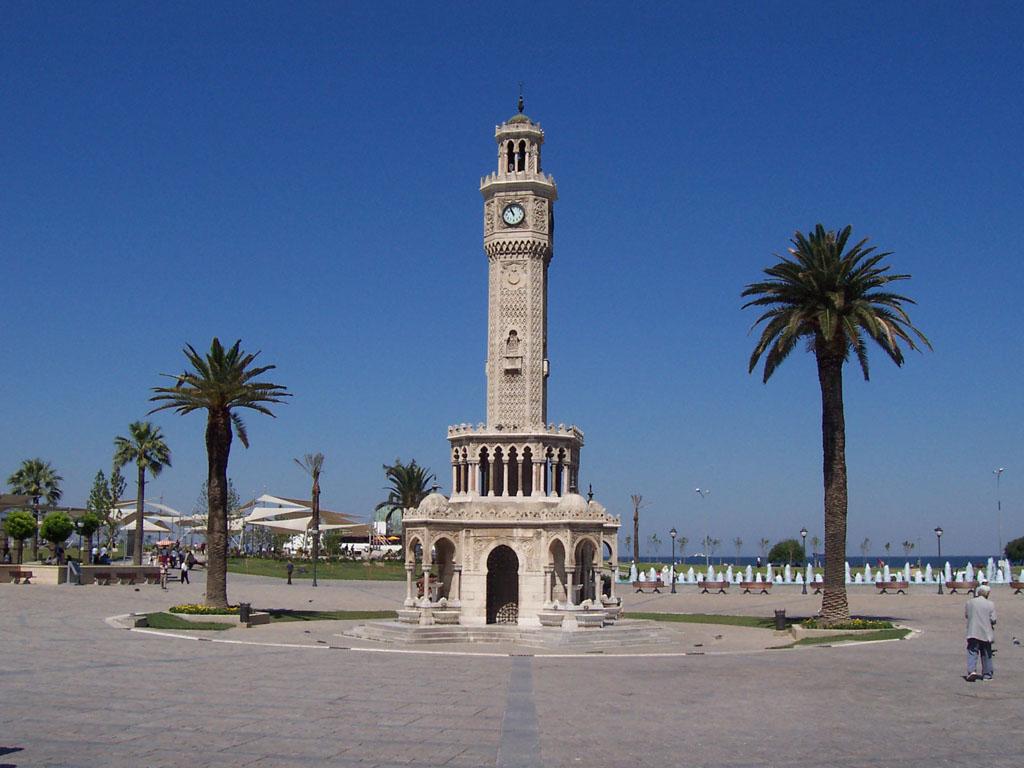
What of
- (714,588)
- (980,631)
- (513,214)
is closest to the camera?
(980,631)

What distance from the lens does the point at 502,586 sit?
36500mm

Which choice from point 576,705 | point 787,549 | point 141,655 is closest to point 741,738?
point 576,705

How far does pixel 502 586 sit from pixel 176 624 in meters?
10.9

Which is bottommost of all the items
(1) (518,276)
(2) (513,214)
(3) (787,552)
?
(3) (787,552)

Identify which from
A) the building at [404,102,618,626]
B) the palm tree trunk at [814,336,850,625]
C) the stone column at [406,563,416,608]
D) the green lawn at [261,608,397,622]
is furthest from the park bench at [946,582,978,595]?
the stone column at [406,563,416,608]

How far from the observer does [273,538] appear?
10112 cm

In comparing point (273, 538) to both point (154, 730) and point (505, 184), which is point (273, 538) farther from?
point (154, 730)

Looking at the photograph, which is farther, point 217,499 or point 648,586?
point 648,586

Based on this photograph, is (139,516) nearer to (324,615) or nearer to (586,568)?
(324,615)

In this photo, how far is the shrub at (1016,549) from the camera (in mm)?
133500

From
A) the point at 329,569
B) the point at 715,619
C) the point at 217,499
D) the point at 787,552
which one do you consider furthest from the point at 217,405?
the point at 787,552

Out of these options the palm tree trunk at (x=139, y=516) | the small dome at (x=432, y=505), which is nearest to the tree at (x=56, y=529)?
the palm tree trunk at (x=139, y=516)

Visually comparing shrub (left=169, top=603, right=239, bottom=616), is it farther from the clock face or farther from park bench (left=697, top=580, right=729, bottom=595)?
park bench (left=697, top=580, right=729, bottom=595)

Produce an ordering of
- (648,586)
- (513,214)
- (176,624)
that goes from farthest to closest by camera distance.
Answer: (648,586) → (513,214) → (176,624)
